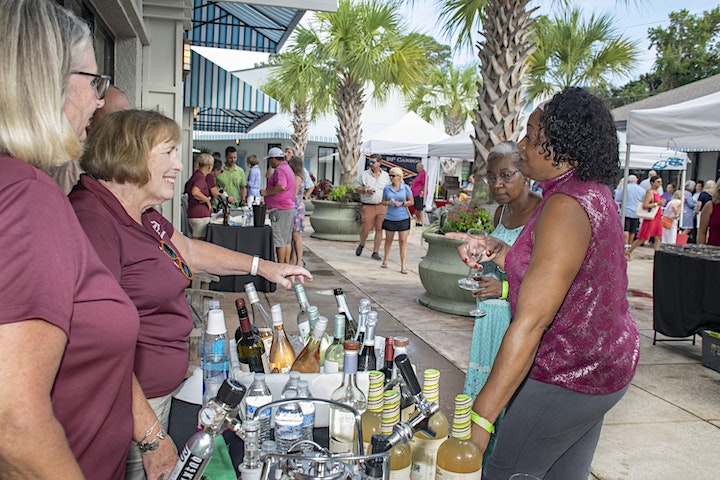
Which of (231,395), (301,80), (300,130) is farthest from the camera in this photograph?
(300,130)

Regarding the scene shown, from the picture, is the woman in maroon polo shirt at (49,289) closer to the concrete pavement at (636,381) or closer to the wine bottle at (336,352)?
the wine bottle at (336,352)

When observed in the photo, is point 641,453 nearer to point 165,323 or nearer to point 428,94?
point 165,323

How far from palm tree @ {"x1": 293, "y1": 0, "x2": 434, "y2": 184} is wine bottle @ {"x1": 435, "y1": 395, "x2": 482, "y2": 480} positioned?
52.1 feet

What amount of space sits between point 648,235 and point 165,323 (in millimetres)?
14705

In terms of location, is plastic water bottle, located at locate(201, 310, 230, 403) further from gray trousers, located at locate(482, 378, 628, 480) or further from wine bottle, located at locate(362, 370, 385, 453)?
gray trousers, located at locate(482, 378, 628, 480)

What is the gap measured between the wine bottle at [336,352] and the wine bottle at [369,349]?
0.39 feet

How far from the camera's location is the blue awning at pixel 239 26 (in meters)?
11.3

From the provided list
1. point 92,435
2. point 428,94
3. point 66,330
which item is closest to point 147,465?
point 92,435

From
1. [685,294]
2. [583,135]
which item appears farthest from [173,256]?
[685,294]

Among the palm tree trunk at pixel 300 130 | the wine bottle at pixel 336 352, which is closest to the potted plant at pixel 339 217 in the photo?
the palm tree trunk at pixel 300 130

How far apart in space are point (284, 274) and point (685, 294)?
5315 millimetres

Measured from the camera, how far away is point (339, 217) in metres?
15.2

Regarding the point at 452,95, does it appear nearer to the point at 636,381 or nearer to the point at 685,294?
the point at 685,294

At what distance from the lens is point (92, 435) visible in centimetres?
→ 131
